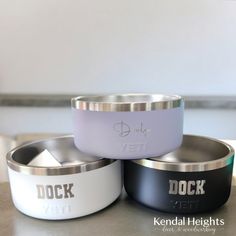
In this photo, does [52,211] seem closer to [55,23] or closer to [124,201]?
[124,201]

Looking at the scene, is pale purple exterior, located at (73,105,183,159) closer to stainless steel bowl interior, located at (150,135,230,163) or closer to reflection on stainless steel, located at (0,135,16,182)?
stainless steel bowl interior, located at (150,135,230,163)

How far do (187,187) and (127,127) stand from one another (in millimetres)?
105

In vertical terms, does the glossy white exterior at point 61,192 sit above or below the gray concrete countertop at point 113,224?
above

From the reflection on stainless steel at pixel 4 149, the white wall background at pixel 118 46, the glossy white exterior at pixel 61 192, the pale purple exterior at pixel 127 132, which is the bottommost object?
the reflection on stainless steel at pixel 4 149

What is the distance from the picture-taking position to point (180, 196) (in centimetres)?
39

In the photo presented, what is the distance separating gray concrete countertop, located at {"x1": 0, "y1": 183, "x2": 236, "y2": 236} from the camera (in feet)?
1.22

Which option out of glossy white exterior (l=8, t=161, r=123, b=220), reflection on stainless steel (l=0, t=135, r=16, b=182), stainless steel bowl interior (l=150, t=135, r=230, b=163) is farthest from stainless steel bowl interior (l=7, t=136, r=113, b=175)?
reflection on stainless steel (l=0, t=135, r=16, b=182)

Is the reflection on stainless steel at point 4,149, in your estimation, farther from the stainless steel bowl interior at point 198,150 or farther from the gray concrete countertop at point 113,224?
the stainless steel bowl interior at point 198,150

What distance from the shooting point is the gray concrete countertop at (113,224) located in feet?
1.22

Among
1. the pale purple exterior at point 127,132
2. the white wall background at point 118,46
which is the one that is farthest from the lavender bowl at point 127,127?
the white wall background at point 118,46

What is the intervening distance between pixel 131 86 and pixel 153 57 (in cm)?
12

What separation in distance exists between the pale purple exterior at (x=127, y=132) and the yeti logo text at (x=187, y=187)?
47mm

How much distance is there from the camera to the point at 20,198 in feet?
1.30

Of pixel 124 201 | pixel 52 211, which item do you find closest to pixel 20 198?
pixel 52 211
